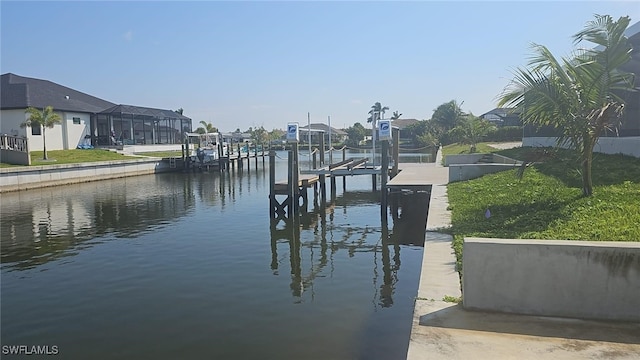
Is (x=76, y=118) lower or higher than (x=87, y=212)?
higher

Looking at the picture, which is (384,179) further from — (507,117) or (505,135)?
(507,117)

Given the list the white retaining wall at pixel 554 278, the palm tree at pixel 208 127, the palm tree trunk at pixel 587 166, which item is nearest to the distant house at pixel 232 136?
the palm tree at pixel 208 127

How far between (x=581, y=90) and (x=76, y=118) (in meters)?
50.3

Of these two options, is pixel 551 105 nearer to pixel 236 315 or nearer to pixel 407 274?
pixel 407 274

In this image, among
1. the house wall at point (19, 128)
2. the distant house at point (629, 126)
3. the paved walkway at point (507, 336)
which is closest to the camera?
the paved walkway at point (507, 336)

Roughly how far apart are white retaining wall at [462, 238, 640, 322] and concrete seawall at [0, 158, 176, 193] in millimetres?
29913

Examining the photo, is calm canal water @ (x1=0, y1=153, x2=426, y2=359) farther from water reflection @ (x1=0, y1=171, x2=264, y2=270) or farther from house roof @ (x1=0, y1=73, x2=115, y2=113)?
house roof @ (x1=0, y1=73, x2=115, y2=113)

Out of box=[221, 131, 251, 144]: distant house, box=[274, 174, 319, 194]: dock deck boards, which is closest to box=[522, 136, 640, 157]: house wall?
box=[274, 174, 319, 194]: dock deck boards

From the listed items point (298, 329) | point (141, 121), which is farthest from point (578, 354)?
point (141, 121)

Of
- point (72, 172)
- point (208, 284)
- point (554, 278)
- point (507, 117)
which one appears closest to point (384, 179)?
point (208, 284)

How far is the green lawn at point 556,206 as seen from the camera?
7.59 m

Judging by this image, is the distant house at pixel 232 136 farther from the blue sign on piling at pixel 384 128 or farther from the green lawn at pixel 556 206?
the green lawn at pixel 556 206

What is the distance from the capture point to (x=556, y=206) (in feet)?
31.4

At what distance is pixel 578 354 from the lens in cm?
459
